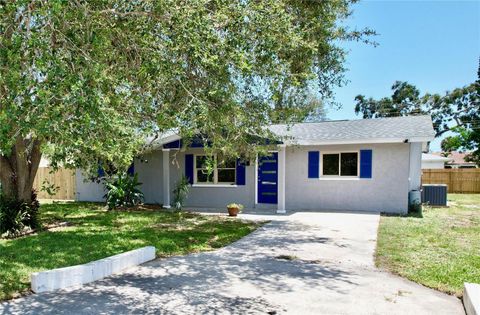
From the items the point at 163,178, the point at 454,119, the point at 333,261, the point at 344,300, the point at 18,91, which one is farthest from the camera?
the point at 454,119

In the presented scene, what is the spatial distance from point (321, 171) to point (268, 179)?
2130 millimetres

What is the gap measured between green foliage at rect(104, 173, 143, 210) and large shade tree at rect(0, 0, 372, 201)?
23.5 feet

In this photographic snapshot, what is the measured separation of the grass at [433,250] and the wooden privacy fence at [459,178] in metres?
14.1

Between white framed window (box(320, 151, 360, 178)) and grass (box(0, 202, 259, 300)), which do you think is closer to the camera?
grass (box(0, 202, 259, 300))

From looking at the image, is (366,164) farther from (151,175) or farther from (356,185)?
(151,175)

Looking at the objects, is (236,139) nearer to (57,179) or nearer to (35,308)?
(35,308)

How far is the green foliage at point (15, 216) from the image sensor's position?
844 centimetres

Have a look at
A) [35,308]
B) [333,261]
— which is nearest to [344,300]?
[333,261]

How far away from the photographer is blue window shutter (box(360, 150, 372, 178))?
13516mm

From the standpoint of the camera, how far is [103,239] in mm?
8148

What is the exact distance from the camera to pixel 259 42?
19.9 ft

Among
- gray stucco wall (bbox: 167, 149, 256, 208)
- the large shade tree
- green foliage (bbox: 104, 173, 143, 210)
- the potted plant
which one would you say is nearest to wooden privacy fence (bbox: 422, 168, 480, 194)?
gray stucco wall (bbox: 167, 149, 256, 208)

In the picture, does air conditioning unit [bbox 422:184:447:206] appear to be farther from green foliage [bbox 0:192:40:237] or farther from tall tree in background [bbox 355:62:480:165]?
tall tree in background [bbox 355:62:480:165]

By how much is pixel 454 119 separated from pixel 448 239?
38746mm
